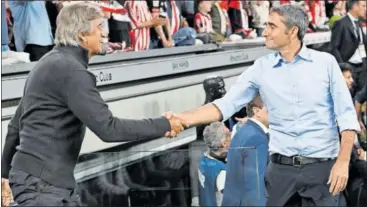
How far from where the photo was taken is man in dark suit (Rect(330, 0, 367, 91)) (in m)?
11.3

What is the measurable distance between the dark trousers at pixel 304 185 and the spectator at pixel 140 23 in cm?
465

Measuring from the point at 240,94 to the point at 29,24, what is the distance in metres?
3.20

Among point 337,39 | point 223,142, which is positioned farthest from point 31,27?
point 337,39

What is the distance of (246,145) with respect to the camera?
566 centimetres

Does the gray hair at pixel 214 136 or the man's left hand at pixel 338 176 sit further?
the gray hair at pixel 214 136

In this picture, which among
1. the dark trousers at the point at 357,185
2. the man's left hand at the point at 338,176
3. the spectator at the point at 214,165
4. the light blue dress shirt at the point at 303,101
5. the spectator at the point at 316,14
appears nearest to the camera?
the man's left hand at the point at 338,176

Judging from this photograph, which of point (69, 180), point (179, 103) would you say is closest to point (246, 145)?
point (69, 180)

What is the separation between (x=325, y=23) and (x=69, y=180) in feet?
36.5

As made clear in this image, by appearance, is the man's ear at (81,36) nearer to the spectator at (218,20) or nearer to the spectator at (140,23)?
the spectator at (140,23)

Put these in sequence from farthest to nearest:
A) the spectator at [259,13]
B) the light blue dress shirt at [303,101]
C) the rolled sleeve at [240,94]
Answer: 1. the spectator at [259,13]
2. the rolled sleeve at [240,94]
3. the light blue dress shirt at [303,101]

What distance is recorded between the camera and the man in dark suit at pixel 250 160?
18.4 feet

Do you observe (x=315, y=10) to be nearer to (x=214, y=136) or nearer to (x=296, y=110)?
(x=214, y=136)

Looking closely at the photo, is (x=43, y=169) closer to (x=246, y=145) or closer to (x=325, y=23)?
(x=246, y=145)

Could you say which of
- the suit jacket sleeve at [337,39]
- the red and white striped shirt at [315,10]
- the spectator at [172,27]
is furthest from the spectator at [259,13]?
the red and white striped shirt at [315,10]
